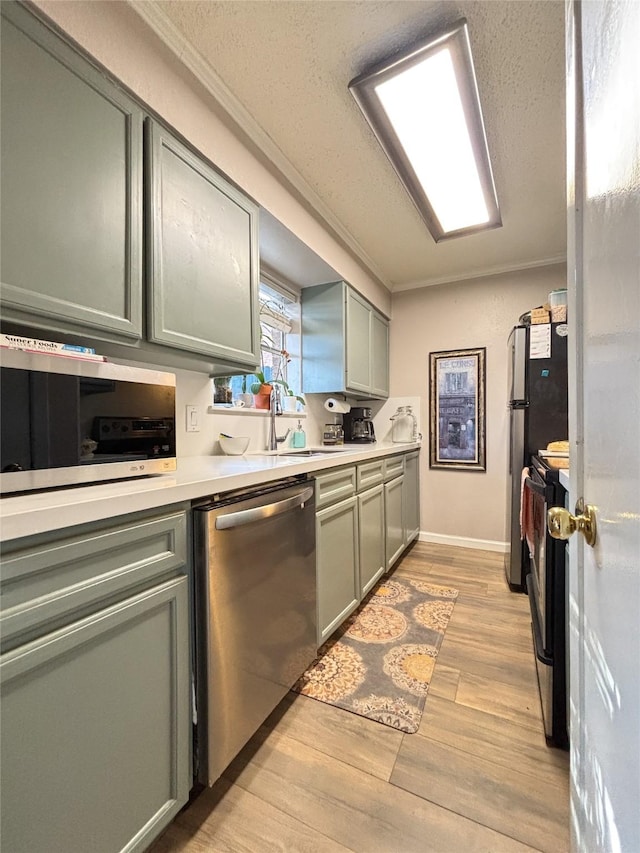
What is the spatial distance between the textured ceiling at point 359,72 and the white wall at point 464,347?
79cm

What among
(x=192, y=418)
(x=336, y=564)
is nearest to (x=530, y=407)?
(x=336, y=564)

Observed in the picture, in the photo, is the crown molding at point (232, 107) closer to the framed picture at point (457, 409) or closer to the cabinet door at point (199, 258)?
the cabinet door at point (199, 258)

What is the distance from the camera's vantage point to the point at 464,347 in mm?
3252

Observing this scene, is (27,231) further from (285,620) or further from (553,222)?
(553,222)

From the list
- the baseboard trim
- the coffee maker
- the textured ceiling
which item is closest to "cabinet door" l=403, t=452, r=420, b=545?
the baseboard trim

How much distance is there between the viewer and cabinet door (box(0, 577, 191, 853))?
2.10 feet

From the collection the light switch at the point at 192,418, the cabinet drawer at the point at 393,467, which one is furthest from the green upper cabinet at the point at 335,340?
the light switch at the point at 192,418

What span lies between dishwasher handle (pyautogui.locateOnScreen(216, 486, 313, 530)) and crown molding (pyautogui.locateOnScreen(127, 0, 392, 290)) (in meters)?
1.64

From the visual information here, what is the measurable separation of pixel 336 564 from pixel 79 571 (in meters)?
1.28

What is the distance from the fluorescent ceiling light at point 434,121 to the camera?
50.9 inches

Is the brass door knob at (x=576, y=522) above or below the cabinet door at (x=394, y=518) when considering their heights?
above

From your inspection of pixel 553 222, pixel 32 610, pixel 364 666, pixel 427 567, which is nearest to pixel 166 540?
pixel 32 610

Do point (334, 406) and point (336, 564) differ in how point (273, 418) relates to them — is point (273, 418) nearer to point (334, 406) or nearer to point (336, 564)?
point (334, 406)

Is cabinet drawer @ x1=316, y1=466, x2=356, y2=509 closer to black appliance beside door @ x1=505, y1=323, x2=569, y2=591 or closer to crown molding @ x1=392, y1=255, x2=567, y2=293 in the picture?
black appliance beside door @ x1=505, y1=323, x2=569, y2=591
